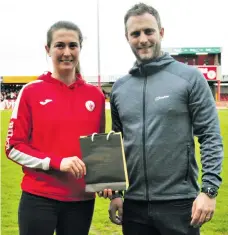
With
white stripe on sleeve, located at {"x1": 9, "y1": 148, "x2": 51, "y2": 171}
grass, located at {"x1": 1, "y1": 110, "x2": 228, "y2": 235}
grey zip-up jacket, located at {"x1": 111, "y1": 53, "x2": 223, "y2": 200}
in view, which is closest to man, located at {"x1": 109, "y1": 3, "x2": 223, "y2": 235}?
grey zip-up jacket, located at {"x1": 111, "y1": 53, "x2": 223, "y2": 200}

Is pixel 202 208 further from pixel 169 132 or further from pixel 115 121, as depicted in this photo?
pixel 115 121

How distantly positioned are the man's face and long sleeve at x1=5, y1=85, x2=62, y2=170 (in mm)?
743

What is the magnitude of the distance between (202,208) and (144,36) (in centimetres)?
108

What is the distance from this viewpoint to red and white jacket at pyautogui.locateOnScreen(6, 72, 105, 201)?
8.73 ft

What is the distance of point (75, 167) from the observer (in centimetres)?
252

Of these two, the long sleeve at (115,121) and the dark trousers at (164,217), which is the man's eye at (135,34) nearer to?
the long sleeve at (115,121)

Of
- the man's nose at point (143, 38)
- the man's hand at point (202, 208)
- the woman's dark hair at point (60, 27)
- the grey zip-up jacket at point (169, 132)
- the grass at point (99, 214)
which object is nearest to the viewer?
the man's hand at point (202, 208)

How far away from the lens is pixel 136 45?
107 inches

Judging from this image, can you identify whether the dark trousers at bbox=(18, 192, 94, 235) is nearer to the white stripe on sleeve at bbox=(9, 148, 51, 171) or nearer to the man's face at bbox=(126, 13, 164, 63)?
the white stripe on sleeve at bbox=(9, 148, 51, 171)

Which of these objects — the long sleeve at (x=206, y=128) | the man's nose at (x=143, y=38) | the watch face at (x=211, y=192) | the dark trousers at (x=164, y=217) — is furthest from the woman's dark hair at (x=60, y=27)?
the watch face at (x=211, y=192)

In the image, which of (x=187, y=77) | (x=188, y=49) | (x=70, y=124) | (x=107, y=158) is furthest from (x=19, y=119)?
(x=188, y=49)

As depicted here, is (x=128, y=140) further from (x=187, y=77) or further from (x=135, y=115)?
(x=187, y=77)

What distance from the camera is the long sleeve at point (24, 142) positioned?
2.61 m

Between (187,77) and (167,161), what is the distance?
0.52 meters
